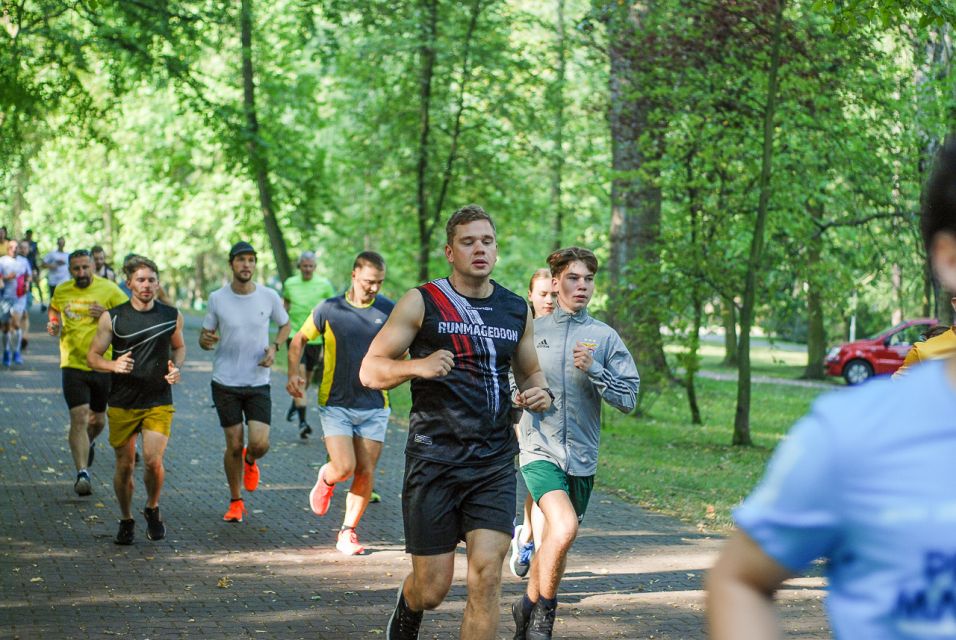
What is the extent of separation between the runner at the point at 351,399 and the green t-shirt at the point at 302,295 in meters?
6.64

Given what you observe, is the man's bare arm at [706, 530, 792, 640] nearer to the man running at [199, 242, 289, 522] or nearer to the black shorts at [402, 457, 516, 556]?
the black shorts at [402, 457, 516, 556]

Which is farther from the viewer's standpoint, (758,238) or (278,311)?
(758,238)

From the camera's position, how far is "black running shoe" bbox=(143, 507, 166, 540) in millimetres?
9844

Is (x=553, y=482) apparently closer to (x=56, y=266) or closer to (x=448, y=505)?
(x=448, y=505)

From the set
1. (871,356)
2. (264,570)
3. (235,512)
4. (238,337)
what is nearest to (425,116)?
(871,356)

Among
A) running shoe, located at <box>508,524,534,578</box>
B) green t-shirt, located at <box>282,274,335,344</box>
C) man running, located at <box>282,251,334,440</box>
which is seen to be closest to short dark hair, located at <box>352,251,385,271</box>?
running shoe, located at <box>508,524,534,578</box>

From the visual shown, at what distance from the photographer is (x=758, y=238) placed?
16.9 meters

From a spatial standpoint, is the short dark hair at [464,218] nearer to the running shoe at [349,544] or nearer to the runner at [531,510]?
the runner at [531,510]

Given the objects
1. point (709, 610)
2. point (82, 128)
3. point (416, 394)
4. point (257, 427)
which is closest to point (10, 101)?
point (82, 128)

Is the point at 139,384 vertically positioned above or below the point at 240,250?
below


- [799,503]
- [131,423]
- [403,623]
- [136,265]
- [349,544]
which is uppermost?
[136,265]

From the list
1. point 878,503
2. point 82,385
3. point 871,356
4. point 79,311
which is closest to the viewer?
point 878,503

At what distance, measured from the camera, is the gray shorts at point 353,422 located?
9656mm

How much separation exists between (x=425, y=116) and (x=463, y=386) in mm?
20901
